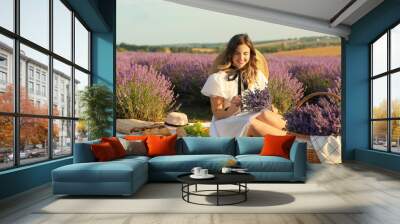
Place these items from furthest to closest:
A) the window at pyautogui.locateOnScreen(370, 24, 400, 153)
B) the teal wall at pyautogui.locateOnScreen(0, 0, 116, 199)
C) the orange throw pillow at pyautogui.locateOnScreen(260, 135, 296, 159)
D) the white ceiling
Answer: the white ceiling, the window at pyautogui.locateOnScreen(370, 24, 400, 153), the orange throw pillow at pyautogui.locateOnScreen(260, 135, 296, 159), the teal wall at pyautogui.locateOnScreen(0, 0, 116, 199)

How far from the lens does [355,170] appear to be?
7984mm

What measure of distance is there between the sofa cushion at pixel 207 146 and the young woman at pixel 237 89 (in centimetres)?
288

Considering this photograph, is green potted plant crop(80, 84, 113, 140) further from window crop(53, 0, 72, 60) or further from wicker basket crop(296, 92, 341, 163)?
wicker basket crop(296, 92, 341, 163)

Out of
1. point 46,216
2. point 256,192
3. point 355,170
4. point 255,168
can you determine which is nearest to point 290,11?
point 355,170

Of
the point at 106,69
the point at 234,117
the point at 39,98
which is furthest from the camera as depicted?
the point at 234,117

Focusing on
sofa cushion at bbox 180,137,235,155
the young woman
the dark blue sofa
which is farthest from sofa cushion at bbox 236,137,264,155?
the young woman

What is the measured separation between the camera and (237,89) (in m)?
10.1

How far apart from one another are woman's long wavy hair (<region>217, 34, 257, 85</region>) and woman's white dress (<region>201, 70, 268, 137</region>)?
140mm

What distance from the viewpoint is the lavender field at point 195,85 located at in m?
10.3

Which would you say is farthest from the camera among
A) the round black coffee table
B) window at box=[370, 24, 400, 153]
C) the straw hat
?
the straw hat

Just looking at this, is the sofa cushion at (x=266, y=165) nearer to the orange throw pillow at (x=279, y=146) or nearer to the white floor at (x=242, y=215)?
the orange throw pillow at (x=279, y=146)

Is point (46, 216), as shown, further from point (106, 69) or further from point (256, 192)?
point (106, 69)

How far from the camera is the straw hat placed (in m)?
10.5

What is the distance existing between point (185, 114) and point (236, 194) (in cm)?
564
